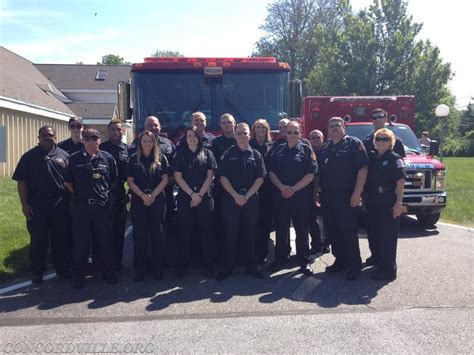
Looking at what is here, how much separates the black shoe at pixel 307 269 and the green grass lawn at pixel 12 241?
3.63 meters

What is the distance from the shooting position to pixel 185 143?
226 inches

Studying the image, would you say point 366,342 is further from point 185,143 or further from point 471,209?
point 471,209

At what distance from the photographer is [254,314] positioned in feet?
15.0

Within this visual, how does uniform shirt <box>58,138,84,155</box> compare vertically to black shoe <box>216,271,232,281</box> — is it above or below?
above

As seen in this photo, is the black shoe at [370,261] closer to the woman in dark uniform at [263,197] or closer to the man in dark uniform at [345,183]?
the man in dark uniform at [345,183]

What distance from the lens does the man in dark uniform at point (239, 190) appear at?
5645 millimetres

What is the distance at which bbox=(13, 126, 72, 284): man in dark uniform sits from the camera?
5.54 metres

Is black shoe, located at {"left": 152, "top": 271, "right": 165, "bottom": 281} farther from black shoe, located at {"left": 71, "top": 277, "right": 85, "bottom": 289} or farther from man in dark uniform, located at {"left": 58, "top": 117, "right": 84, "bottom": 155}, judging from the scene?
man in dark uniform, located at {"left": 58, "top": 117, "right": 84, "bottom": 155}

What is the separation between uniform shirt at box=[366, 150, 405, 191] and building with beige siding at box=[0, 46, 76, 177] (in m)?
12.3

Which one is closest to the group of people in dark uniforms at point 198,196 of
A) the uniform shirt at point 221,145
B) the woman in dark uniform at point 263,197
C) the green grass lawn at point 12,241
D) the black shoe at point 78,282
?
the black shoe at point 78,282

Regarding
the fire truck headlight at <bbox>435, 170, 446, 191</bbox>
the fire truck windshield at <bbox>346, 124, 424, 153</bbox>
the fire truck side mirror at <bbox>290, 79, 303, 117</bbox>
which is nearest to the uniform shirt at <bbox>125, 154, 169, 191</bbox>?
the fire truck side mirror at <bbox>290, 79, 303, 117</bbox>

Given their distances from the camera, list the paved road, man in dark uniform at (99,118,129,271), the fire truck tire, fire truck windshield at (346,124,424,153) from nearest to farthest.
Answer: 1. the paved road
2. man in dark uniform at (99,118,129,271)
3. the fire truck tire
4. fire truck windshield at (346,124,424,153)

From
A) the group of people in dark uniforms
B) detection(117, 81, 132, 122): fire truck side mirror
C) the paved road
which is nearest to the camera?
the paved road

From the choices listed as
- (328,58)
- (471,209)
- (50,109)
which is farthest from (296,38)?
(471,209)
